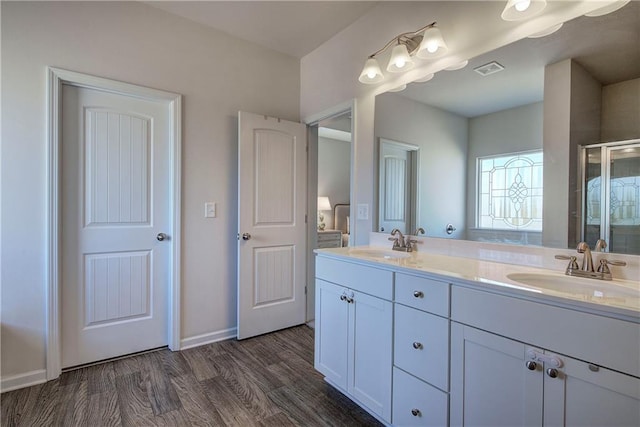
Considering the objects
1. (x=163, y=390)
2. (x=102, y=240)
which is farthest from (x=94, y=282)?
(x=163, y=390)

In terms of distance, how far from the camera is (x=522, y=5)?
1.38m

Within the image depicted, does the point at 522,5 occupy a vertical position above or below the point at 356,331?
above

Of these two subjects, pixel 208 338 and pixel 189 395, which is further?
pixel 208 338

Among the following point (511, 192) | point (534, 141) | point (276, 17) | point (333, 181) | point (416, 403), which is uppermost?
point (276, 17)

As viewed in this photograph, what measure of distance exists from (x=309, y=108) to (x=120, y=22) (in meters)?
1.58

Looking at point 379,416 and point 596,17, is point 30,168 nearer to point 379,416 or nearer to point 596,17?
point 379,416

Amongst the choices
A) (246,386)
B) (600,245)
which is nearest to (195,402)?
(246,386)

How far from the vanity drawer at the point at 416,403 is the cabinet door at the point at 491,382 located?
5 centimetres

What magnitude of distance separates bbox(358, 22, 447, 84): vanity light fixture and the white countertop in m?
1.20

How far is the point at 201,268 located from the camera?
255 cm

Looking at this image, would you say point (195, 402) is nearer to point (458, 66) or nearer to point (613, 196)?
point (613, 196)

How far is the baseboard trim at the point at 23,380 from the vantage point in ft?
6.08

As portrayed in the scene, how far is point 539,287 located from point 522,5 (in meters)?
1.25

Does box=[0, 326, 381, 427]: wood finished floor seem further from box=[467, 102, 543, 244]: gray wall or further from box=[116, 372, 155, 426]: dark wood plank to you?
box=[467, 102, 543, 244]: gray wall
